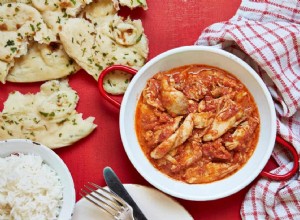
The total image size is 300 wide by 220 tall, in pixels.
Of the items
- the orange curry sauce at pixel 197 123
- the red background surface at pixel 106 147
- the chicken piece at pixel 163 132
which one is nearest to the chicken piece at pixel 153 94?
the orange curry sauce at pixel 197 123

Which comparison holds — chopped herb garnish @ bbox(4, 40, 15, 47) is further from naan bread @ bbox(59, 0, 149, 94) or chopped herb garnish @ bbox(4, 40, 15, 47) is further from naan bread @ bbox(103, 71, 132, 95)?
naan bread @ bbox(103, 71, 132, 95)

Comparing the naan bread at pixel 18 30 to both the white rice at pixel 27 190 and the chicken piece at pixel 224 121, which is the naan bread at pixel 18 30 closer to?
the white rice at pixel 27 190

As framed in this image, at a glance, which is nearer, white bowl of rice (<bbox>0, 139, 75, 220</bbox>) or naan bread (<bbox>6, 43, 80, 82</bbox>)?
white bowl of rice (<bbox>0, 139, 75, 220</bbox>)

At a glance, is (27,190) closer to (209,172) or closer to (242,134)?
(209,172)

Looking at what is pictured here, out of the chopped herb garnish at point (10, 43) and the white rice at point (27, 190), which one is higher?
the chopped herb garnish at point (10, 43)

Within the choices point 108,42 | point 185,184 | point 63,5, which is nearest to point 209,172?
point 185,184

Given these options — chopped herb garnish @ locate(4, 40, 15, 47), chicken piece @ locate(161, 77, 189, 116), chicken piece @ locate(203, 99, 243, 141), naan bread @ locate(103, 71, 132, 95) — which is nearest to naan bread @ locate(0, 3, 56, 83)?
chopped herb garnish @ locate(4, 40, 15, 47)

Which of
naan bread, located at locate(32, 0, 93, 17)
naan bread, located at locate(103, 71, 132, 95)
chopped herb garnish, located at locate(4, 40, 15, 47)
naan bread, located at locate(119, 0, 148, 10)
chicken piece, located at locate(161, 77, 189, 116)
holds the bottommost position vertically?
naan bread, located at locate(103, 71, 132, 95)
